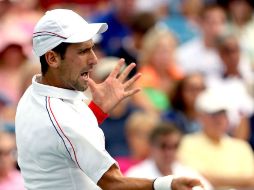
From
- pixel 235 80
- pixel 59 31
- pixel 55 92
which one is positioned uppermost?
pixel 59 31

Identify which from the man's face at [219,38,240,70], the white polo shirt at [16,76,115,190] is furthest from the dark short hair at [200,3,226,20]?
the white polo shirt at [16,76,115,190]

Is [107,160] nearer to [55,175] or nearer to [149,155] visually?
[55,175]

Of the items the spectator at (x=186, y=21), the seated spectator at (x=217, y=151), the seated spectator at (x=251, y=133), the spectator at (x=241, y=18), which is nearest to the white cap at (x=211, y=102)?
the seated spectator at (x=217, y=151)

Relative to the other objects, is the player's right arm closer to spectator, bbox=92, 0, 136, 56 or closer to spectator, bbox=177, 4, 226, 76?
spectator, bbox=92, 0, 136, 56

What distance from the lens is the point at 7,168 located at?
797 cm

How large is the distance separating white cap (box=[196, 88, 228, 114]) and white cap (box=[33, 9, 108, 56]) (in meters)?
4.14

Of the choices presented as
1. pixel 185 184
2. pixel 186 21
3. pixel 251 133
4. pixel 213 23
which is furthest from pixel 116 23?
pixel 185 184

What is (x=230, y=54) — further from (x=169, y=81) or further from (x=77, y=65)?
(x=77, y=65)

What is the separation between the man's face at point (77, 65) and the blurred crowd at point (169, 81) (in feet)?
9.45

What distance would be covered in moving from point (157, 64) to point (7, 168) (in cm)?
293

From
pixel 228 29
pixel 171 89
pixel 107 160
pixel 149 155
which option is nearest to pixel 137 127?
pixel 149 155

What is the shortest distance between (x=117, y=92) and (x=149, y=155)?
10.1 feet

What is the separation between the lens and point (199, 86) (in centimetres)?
985

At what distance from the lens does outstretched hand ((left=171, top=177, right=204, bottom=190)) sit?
4.71 meters
